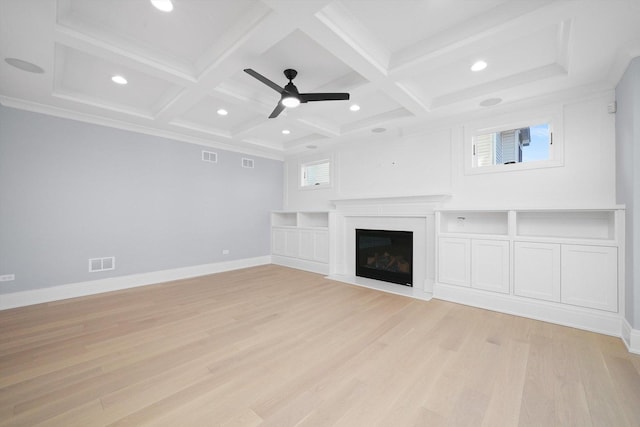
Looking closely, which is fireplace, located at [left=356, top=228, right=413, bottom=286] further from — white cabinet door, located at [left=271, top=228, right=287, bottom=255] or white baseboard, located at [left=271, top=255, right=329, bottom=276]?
white cabinet door, located at [left=271, top=228, right=287, bottom=255]

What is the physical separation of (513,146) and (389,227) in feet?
7.30

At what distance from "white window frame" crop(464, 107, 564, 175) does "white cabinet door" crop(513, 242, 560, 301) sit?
1112 mm

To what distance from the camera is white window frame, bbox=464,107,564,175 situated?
328 cm

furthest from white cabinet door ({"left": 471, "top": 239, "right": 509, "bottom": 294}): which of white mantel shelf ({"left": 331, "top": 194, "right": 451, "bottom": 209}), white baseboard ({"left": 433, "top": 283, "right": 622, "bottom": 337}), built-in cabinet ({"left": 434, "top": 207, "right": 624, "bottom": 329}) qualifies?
white mantel shelf ({"left": 331, "top": 194, "right": 451, "bottom": 209})

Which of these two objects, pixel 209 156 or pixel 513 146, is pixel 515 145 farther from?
pixel 209 156

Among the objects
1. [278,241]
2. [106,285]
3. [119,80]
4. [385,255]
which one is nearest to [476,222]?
[385,255]

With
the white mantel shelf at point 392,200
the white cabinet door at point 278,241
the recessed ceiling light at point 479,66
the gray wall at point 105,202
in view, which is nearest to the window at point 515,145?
the white mantel shelf at point 392,200

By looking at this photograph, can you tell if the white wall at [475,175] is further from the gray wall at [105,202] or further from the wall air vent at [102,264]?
the wall air vent at [102,264]

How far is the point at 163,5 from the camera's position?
6.66ft

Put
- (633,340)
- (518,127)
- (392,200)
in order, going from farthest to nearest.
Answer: (392,200) < (518,127) < (633,340)

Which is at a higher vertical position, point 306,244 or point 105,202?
point 105,202

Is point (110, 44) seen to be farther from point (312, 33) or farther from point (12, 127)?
point (12, 127)

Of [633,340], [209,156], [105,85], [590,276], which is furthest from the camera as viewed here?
[209,156]

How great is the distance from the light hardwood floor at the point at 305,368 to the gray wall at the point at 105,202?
0.92 meters
